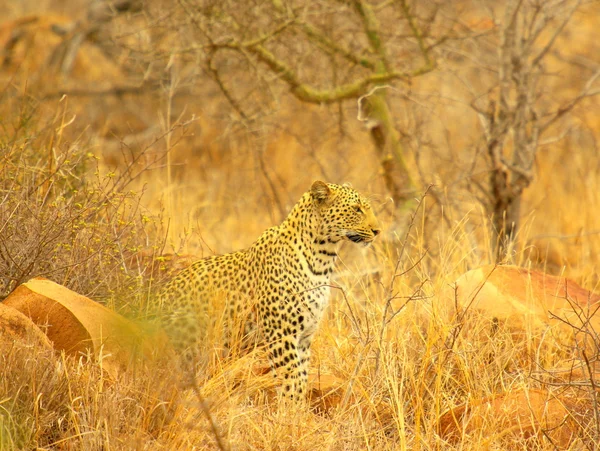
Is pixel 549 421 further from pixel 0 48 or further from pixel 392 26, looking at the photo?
pixel 0 48

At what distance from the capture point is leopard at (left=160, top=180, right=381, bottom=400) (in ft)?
17.0

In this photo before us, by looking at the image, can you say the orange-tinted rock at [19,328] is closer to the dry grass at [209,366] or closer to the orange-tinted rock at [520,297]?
the dry grass at [209,366]

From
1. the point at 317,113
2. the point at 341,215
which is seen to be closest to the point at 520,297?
the point at 341,215

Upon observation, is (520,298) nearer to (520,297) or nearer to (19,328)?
(520,297)

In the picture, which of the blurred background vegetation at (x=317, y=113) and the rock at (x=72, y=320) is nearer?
the rock at (x=72, y=320)

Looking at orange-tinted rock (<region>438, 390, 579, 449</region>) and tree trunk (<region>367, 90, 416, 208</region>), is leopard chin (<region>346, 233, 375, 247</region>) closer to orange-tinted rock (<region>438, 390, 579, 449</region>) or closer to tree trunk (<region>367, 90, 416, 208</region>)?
orange-tinted rock (<region>438, 390, 579, 449</region>)

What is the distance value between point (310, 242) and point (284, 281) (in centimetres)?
28

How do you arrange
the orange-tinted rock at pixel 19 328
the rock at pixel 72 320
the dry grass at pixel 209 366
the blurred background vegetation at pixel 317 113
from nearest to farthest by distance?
the dry grass at pixel 209 366
the orange-tinted rock at pixel 19 328
the rock at pixel 72 320
the blurred background vegetation at pixel 317 113

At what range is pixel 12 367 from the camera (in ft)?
13.1

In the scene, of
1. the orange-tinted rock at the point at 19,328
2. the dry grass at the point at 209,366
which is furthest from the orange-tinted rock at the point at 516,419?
the orange-tinted rock at the point at 19,328

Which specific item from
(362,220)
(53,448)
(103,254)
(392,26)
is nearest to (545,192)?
(392,26)

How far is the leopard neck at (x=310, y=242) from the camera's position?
5344 mm

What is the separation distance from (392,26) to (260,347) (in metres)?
4.68

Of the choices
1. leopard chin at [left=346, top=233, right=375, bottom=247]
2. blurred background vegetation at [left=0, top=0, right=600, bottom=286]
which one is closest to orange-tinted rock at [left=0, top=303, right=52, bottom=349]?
blurred background vegetation at [left=0, top=0, right=600, bottom=286]
